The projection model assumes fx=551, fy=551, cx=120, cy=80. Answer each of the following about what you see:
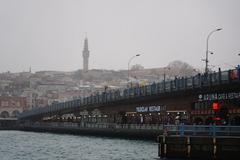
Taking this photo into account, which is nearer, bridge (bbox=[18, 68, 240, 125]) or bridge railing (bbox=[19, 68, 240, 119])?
bridge railing (bbox=[19, 68, 240, 119])

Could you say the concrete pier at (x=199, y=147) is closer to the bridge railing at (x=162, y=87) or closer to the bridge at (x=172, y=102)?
the bridge at (x=172, y=102)

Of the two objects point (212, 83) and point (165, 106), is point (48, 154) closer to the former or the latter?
point (212, 83)

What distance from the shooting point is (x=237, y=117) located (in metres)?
75.5

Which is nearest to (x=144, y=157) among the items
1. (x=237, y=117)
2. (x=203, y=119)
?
(x=237, y=117)

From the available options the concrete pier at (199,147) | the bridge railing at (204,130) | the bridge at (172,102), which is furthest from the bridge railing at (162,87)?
the concrete pier at (199,147)

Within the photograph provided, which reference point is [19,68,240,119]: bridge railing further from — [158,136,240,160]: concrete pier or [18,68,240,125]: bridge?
[158,136,240,160]: concrete pier

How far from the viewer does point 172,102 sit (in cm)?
9500

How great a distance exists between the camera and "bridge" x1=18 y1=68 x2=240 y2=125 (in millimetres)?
77406

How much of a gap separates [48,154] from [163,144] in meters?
20.3

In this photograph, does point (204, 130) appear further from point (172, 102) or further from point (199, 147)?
point (172, 102)

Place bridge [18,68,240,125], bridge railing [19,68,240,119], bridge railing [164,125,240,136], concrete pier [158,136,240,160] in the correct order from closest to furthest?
concrete pier [158,136,240,160] → bridge railing [164,125,240,136] → bridge railing [19,68,240,119] → bridge [18,68,240,125]

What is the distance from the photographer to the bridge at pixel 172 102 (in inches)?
3047

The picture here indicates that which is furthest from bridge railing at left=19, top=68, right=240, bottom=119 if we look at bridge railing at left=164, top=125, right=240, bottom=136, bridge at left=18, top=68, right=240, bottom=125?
bridge railing at left=164, top=125, right=240, bottom=136

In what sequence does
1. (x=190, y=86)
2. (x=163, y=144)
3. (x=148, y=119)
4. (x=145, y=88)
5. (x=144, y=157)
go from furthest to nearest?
(x=148, y=119) → (x=145, y=88) → (x=190, y=86) → (x=144, y=157) → (x=163, y=144)
